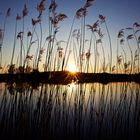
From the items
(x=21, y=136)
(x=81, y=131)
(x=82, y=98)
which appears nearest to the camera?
(x=21, y=136)

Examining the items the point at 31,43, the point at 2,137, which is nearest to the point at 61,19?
the point at 31,43

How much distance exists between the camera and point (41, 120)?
512 cm

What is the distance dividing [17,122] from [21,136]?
0.37 meters

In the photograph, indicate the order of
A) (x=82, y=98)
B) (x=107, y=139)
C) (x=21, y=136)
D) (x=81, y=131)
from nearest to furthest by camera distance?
(x=21, y=136)
(x=107, y=139)
(x=81, y=131)
(x=82, y=98)

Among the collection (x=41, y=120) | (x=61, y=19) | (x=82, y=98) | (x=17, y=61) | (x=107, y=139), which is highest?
(x=61, y=19)

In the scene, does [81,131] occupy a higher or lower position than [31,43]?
lower

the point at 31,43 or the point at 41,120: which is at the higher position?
the point at 31,43

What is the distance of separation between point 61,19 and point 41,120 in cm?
199

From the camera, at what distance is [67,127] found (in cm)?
560

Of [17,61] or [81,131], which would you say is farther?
[17,61]

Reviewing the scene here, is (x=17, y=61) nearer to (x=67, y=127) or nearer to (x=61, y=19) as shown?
(x=61, y=19)

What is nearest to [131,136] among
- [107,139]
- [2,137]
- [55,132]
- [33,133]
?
[107,139]

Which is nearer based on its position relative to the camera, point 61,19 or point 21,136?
point 21,136

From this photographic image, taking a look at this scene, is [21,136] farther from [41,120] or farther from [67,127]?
[67,127]
